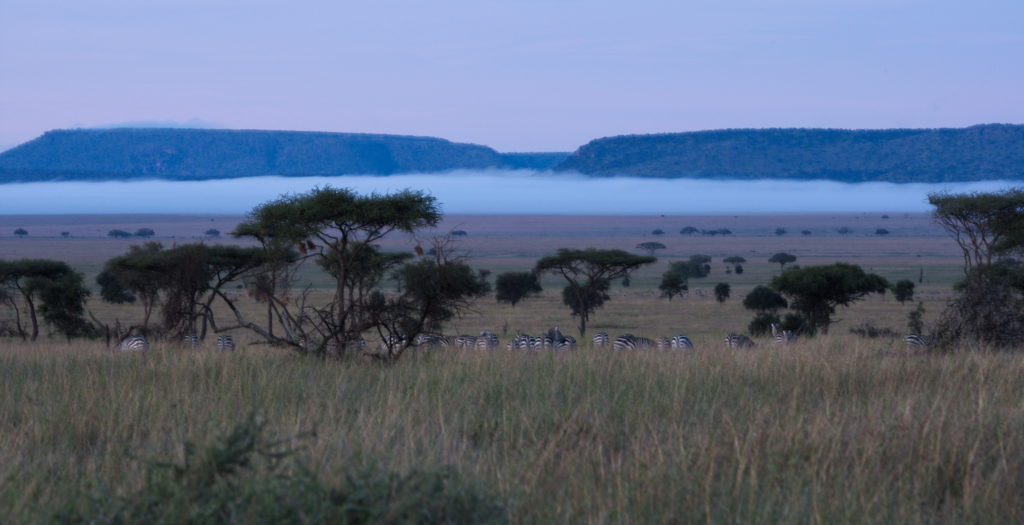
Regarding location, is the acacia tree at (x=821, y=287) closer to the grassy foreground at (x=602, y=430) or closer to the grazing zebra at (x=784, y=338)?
the grazing zebra at (x=784, y=338)

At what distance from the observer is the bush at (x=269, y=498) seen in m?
3.76

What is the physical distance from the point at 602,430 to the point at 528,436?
45cm

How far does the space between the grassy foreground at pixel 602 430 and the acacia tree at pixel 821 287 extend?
21.8 meters

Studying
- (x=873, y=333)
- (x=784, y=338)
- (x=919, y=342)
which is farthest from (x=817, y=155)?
(x=919, y=342)

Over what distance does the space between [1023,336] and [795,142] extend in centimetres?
15050

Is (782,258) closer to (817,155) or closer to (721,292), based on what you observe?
(721,292)

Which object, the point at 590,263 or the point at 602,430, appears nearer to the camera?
the point at 602,430

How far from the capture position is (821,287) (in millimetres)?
30938

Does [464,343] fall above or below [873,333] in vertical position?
above

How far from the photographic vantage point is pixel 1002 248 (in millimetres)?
29219

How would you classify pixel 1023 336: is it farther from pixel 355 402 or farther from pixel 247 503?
pixel 247 503

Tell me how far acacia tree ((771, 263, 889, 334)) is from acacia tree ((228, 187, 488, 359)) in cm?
1612

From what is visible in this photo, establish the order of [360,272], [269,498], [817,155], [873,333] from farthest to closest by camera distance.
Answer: [817,155]
[873,333]
[360,272]
[269,498]

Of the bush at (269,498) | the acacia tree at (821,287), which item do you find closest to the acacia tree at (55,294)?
the acacia tree at (821,287)
